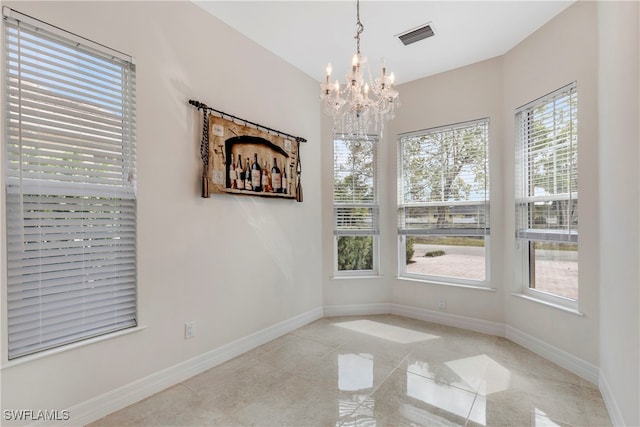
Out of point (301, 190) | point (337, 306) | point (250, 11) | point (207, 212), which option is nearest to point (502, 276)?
point (337, 306)

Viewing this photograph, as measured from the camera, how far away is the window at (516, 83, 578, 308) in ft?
8.32

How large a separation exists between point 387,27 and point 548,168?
195cm

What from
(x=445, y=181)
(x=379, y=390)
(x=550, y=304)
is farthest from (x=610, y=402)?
(x=445, y=181)

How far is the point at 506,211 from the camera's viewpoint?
10.5ft

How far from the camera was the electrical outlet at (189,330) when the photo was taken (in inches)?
94.3

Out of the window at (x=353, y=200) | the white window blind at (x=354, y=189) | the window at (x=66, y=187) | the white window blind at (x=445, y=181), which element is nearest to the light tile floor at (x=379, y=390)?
the window at (x=66, y=187)

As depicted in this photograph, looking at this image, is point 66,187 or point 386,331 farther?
point 386,331

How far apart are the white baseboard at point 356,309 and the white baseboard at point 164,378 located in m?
0.70

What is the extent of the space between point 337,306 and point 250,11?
3.28m

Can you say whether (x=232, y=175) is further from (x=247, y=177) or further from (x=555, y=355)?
(x=555, y=355)

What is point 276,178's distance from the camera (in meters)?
3.15

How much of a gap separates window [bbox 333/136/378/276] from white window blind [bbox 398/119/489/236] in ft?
1.20

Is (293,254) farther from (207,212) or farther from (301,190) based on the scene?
(207,212)

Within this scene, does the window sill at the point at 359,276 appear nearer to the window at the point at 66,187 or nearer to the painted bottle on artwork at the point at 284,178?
the painted bottle on artwork at the point at 284,178
